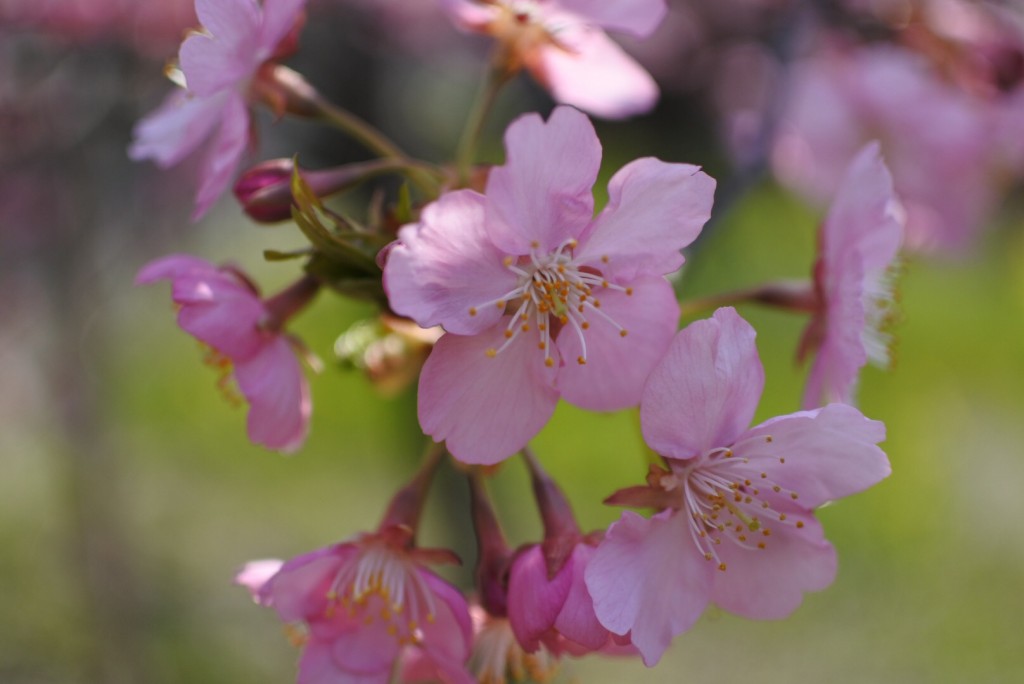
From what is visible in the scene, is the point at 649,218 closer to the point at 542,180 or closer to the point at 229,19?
the point at 542,180

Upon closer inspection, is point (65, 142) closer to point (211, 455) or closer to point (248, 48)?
point (248, 48)

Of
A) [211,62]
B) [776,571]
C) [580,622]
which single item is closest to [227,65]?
[211,62]

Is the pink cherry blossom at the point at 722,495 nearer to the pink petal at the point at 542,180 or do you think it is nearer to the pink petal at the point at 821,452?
the pink petal at the point at 821,452

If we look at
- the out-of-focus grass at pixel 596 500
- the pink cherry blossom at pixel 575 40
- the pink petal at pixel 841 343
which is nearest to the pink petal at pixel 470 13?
the pink cherry blossom at pixel 575 40

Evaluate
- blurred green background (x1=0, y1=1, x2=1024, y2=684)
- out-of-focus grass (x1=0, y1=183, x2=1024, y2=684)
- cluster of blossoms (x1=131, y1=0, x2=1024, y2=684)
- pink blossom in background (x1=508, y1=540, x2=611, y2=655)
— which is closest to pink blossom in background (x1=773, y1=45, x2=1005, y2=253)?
blurred green background (x1=0, y1=1, x2=1024, y2=684)

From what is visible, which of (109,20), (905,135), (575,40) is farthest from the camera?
(109,20)

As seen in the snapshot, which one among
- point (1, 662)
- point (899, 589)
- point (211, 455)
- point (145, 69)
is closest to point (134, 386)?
point (211, 455)
